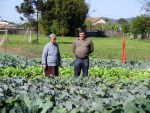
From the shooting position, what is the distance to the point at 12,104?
5.30 meters

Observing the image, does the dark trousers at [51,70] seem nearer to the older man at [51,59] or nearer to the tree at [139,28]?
the older man at [51,59]

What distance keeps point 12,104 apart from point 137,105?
1.29 metres

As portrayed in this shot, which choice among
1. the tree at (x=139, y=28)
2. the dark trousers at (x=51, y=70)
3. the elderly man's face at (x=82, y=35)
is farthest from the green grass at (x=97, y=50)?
the tree at (x=139, y=28)

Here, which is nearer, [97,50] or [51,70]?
[51,70]

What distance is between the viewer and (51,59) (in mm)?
14008

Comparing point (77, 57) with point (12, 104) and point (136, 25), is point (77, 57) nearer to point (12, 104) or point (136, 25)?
point (12, 104)

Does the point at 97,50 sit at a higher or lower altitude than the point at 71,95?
lower

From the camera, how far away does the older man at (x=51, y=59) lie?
13876 millimetres

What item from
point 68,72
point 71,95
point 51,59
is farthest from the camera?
point 68,72

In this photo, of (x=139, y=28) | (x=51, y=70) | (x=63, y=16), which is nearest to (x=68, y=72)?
(x=51, y=70)

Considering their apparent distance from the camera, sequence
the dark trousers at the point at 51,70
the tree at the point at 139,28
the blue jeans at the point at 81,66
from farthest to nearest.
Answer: the tree at the point at 139,28 < the blue jeans at the point at 81,66 < the dark trousers at the point at 51,70

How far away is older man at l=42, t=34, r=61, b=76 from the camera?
546 inches

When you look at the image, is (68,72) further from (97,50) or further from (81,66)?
(97,50)

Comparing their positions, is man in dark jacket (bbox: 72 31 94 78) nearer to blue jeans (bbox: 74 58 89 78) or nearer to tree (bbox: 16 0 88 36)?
blue jeans (bbox: 74 58 89 78)
